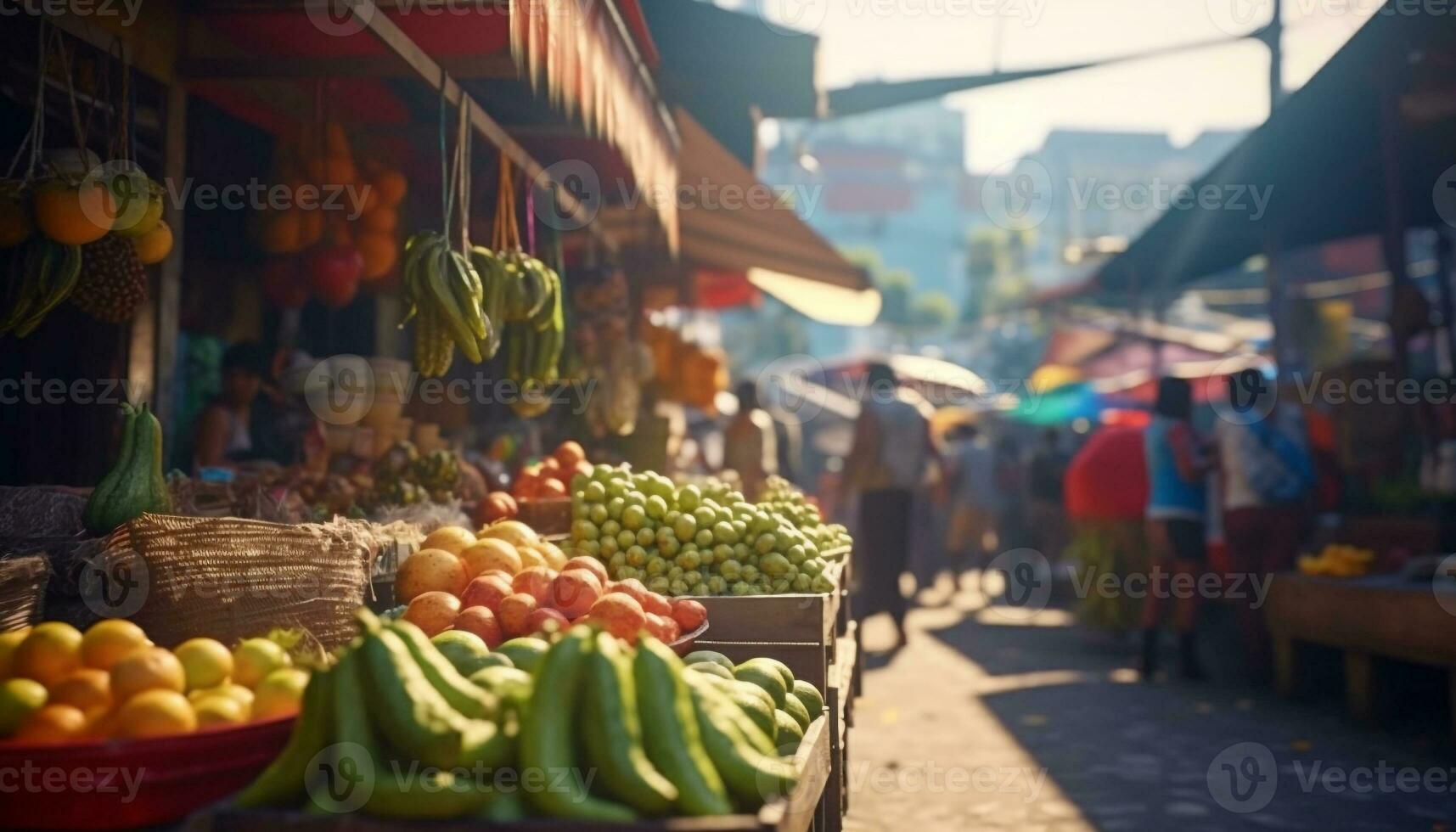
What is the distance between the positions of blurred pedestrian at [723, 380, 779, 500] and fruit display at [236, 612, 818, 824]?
25.2ft

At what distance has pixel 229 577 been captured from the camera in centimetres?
319

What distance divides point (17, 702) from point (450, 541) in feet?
6.53

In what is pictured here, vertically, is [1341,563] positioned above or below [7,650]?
below

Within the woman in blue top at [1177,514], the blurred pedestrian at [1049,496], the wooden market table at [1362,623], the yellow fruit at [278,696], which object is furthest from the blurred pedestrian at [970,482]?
the yellow fruit at [278,696]

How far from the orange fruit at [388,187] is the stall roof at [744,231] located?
2.82 metres

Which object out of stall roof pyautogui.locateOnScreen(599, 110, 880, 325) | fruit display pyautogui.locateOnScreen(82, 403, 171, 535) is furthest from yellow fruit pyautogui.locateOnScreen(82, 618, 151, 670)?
stall roof pyautogui.locateOnScreen(599, 110, 880, 325)

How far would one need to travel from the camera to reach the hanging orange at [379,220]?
6.07 m

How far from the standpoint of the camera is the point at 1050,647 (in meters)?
10.6

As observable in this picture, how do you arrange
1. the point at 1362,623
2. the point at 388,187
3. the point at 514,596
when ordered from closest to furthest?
the point at 514,596 → the point at 388,187 → the point at 1362,623


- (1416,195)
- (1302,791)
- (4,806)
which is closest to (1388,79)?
(1416,195)

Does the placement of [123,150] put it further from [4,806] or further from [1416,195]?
[1416,195]

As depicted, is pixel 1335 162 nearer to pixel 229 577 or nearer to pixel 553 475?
pixel 553 475

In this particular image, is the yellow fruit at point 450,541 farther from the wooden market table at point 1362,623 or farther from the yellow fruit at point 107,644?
the wooden market table at point 1362,623

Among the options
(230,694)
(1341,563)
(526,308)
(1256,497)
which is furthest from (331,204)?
(1256,497)
